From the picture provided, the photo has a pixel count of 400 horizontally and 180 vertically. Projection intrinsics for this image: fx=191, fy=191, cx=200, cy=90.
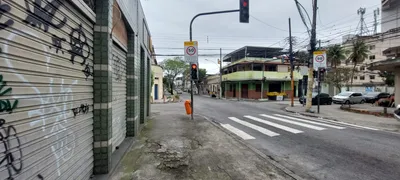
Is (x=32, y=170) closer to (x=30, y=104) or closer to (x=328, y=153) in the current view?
(x=30, y=104)

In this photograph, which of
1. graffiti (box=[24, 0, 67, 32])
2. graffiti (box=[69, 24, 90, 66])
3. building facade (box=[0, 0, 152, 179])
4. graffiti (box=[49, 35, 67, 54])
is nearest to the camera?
building facade (box=[0, 0, 152, 179])

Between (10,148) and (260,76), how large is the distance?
31.5 meters

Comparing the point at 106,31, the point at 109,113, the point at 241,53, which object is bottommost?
the point at 109,113

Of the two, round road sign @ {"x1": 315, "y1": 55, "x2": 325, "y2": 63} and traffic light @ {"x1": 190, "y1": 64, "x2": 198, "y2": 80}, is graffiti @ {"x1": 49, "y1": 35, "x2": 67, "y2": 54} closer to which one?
traffic light @ {"x1": 190, "y1": 64, "x2": 198, "y2": 80}

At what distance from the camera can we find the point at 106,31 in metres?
3.62

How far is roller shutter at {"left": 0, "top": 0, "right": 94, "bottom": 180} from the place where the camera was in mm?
1726

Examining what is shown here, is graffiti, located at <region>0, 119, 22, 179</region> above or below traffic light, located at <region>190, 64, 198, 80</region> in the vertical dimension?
below

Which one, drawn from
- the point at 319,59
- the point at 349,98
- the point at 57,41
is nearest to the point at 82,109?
the point at 57,41

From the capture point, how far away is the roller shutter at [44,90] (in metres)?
1.73

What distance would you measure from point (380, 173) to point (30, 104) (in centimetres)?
614

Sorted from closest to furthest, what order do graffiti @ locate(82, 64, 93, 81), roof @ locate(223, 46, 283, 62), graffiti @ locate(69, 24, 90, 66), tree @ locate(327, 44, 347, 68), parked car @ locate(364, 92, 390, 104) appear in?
graffiti @ locate(69, 24, 90, 66) → graffiti @ locate(82, 64, 93, 81) → parked car @ locate(364, 92, 390, 104) → tree @ locate(327, 44, 347, 68) → roof @ locate(223, 46, 283, 62)

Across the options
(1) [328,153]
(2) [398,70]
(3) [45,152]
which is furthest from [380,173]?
(2) [398,70]

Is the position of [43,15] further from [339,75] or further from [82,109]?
[339,75]

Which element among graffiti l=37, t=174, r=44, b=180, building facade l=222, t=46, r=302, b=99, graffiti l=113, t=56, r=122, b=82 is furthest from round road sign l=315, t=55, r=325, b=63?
building facade l=222, t=46, r=302, b=99
